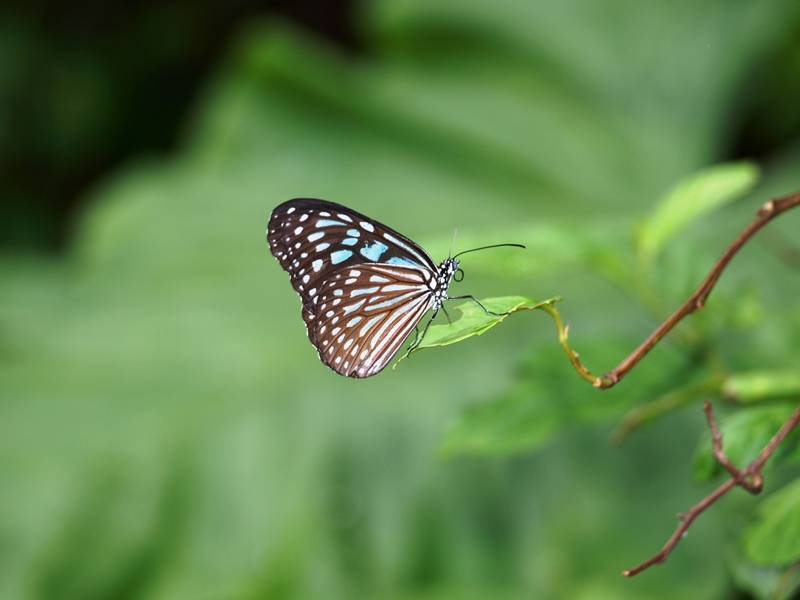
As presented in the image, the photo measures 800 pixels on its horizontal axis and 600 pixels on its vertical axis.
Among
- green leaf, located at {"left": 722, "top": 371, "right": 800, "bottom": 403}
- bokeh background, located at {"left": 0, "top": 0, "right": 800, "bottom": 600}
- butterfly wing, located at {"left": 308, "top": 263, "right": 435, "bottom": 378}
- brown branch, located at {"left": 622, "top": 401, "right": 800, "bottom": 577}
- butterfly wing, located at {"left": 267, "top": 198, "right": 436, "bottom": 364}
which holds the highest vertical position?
butterfly wing, located at {"left": 267, "top": 198, "right": 436, "bottom": 364}

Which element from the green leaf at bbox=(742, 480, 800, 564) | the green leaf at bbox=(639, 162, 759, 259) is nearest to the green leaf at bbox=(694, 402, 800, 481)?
the green leaf at bbox=(742, 480, 800, 564)

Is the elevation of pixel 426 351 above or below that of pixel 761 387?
below

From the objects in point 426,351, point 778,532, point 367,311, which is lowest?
point 426,351

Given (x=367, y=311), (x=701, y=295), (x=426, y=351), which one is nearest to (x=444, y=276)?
(x=367, y=311)

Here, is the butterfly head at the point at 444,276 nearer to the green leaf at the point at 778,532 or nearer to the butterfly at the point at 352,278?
the butterfly at the point at 352,278

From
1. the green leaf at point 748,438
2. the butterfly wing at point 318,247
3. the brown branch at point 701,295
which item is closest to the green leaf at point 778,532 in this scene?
the green leaf at point 748,438

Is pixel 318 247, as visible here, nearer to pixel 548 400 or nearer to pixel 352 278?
pixel 352 278

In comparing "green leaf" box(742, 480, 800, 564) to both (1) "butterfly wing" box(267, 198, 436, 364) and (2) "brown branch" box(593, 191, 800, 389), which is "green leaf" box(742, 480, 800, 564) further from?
(1) "butterfly wing" box(267, 198, 436, 364)
